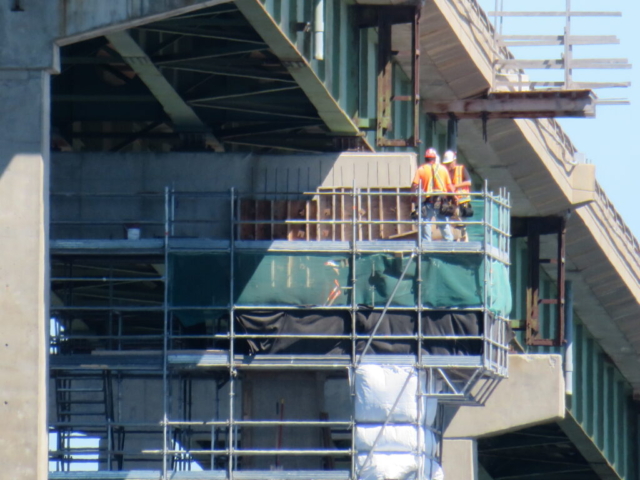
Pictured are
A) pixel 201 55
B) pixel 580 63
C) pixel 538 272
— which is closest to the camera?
pixel 201 55

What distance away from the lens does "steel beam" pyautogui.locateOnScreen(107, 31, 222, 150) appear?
25984 mm

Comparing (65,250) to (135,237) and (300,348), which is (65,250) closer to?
(135,237)

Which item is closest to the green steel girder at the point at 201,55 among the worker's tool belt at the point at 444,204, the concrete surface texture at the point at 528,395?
the worker's tool belt at the point at 444,204

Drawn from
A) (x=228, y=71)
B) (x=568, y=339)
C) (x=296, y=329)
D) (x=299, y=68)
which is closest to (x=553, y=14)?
(x=568, y=339)

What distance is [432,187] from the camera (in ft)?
90.8

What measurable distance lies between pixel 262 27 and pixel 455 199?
17.8ft

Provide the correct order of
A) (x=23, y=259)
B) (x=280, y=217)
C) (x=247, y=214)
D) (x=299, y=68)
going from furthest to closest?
(x=247, y=214), (x=280, y=217), (x=299, y=68), (x=23, y=259)

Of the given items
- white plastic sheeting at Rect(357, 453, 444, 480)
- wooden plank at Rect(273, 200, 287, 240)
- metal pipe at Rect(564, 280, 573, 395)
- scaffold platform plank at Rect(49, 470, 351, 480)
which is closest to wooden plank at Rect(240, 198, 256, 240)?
wooden plank at Rect(273, 200, 287, 240)

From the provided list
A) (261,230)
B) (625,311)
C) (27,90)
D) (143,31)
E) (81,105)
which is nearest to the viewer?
(27,90)

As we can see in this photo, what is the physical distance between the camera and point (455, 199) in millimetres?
27531

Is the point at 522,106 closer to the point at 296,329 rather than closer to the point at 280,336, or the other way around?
the point at 296,329

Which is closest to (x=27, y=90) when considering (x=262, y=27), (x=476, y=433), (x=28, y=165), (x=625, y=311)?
(x=28, y=165)

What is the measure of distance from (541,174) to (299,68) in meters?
14.8

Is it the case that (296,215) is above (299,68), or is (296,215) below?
below
